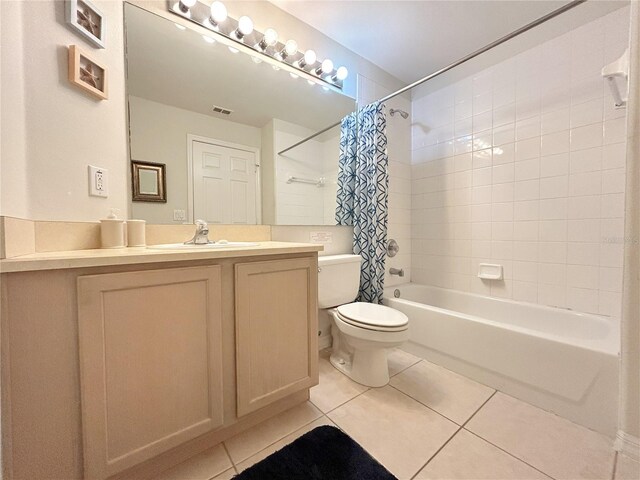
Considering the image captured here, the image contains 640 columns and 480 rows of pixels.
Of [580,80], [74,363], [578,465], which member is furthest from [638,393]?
[74,363]

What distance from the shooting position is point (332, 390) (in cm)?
138

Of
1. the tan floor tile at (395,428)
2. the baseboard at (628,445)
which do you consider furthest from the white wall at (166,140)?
the baseboard at (628,445)

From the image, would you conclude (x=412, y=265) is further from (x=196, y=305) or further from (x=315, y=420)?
(x=196, y=305)

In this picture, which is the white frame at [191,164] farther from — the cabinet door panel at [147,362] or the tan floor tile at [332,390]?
the tan floor tile at [332,390]

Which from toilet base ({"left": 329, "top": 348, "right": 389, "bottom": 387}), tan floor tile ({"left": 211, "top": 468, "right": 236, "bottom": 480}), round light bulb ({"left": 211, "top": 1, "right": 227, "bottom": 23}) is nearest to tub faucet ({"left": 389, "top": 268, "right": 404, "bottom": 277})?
toilet base ({"left": 329, "top": 348, "right": 389, "bottom": 387})

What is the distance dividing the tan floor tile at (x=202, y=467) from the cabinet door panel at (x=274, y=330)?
18cm

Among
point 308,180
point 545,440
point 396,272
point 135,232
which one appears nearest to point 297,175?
point 308,180

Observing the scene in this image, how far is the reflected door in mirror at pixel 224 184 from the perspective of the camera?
1.34m

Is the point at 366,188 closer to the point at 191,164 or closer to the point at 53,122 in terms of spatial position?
the point at 191,164

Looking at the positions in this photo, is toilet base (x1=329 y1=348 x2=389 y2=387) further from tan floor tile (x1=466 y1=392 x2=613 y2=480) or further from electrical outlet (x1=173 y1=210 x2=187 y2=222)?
electrical outlet (x1=173 y1=210 x2=187 y2=222)

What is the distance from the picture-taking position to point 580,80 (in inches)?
62.4

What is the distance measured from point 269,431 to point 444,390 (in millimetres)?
962

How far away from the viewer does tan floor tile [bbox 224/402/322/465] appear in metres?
0.99

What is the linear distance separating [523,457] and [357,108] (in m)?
2.31
